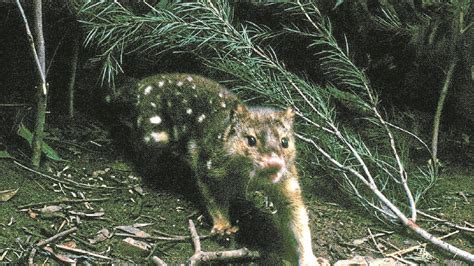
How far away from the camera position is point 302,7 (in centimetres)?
325

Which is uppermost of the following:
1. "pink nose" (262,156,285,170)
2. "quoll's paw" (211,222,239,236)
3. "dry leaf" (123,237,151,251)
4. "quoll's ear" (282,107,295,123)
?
"quoll's ear" (282,107,295,123)

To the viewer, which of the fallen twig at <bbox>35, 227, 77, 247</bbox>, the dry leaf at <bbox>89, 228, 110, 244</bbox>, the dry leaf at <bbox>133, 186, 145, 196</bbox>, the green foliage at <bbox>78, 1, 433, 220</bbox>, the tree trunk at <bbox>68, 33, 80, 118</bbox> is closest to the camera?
the fallen twig at <bbox>35, 227, 77, 247</bbox>

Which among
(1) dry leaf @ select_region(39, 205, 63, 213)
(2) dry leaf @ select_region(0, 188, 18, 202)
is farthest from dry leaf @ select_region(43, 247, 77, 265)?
(2) dry leaf @ select_region(0, 188, 18, 202)

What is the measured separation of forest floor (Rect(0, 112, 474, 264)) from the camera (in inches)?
104

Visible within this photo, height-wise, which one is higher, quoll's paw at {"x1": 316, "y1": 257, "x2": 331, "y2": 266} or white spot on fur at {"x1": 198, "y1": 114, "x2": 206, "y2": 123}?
white spot on fur at {"x1": 198, "y1": 114, "x2": 206, "y2": 123}

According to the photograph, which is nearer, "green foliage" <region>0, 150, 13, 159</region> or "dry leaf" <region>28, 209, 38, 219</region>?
"dry leaf" <region>28, 209, 38, 219</region>

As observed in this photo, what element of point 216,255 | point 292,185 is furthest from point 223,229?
point 292,185

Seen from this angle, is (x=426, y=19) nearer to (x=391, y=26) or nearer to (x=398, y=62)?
(x=391, y=26)

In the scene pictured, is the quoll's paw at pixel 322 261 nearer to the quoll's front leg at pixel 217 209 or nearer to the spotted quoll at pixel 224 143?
the spotted quoll at pixel 224 143

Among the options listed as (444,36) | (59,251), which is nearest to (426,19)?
(444,36)

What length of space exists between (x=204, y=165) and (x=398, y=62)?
141 cm

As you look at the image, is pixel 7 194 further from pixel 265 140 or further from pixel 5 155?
pixel 265 140

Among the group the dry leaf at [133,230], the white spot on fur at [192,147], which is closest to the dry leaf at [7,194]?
the dry leaf at [133,230]

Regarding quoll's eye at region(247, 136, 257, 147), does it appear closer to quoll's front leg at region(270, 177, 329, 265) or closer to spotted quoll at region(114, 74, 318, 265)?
spotted quoll at region(114, 74, 318, 265)
